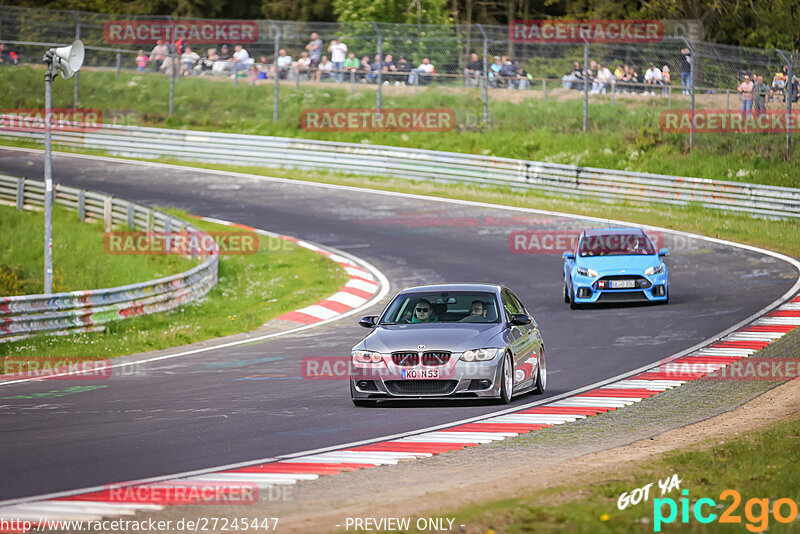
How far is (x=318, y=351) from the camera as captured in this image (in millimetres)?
17766

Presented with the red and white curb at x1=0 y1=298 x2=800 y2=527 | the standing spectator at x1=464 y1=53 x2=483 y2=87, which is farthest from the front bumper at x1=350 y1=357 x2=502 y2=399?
the standing spectator at x1=464 y1=53 x2=483 y2=87

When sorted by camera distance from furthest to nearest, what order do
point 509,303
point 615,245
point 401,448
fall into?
point 615,245 < point 509,303 < point 401,448

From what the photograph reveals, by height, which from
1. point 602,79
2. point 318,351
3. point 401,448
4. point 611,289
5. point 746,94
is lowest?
point 318,351

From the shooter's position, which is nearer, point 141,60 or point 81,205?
point 81,205

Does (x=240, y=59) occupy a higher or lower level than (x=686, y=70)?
lower

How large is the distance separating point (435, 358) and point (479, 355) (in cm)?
46

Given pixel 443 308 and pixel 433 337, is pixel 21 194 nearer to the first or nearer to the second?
pixel 443 308

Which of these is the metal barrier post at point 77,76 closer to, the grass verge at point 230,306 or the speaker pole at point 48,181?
the grass verge at point 230,306

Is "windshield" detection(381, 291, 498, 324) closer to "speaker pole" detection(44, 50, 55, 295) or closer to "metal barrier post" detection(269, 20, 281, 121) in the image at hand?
"speaker pole" detection(44, 50, 55, 295)

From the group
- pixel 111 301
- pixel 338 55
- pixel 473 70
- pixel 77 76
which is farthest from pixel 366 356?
pixel 77 76

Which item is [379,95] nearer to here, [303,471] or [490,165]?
[490,165]

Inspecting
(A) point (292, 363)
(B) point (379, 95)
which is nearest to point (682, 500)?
(A) point (292, 363)

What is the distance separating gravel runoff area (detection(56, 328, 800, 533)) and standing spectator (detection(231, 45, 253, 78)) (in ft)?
102

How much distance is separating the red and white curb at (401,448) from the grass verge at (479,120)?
18323mm
